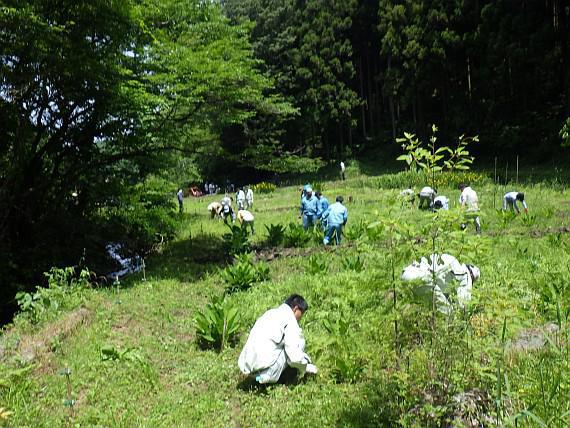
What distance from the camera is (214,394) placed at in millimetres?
4875

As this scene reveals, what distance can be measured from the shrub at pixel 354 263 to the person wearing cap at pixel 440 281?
4961 millimetres

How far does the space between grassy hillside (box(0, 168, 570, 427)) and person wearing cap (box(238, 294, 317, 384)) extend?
0.70 ft

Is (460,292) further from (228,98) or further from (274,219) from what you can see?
(274,219)

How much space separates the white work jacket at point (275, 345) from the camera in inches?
185

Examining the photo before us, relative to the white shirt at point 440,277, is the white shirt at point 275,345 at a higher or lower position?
lower

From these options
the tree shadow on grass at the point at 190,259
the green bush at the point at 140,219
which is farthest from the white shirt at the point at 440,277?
the green bush at the point at 140,219

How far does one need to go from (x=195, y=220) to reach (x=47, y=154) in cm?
747

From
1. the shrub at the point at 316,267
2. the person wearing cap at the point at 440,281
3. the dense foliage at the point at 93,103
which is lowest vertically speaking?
the shrub at the point at 316,267

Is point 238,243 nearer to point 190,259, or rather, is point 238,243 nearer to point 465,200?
point 190,259

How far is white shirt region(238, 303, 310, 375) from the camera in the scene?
15.4 ft

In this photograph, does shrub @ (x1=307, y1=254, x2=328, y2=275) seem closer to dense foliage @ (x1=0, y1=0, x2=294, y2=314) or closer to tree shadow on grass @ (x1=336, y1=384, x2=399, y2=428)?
dense foliage @ (x1=0, y1=0, x2=294, y2=314)

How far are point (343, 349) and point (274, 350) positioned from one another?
0.84 meters

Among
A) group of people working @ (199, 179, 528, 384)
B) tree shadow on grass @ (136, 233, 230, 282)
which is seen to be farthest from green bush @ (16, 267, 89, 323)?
group of people working @ (199, 179, 528, 384)

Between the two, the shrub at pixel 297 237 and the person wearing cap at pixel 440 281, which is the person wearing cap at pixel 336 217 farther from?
the person wearing cap at pixel 440 281
